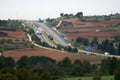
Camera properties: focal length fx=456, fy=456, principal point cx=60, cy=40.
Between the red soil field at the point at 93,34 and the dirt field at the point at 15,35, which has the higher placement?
the dirt field at the point at 15,35

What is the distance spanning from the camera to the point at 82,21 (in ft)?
322

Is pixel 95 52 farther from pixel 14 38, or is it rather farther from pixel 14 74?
pixel 14 74

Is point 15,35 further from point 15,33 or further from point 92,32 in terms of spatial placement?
point 92,32

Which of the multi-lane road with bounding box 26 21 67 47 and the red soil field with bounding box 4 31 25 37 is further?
the multi-lane road with bounding box 26 21 67 47

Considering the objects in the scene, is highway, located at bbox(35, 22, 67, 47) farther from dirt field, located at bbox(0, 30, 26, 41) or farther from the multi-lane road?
dirt field, located at bbox(0, 30, 26, 41)

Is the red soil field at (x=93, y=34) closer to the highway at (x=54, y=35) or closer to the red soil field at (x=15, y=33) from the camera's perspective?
the highway at (x=54, y=35)

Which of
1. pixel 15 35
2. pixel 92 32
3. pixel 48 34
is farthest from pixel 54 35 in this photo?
pixel 15 35

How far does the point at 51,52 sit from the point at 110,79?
81.5ft

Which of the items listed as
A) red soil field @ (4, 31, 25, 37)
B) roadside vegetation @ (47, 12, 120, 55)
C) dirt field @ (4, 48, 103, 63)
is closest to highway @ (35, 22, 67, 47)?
roadside vegetation @ (47, 12, 120, 55)

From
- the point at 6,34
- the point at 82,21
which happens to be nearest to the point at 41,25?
the point at 82,21

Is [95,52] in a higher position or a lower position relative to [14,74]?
lower

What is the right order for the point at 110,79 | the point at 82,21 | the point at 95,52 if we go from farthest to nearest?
1. the point at 82,21
2. the point at 95,52
3. the point at 110,79

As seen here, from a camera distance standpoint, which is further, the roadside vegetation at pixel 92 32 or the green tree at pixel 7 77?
the roadside vegetation at pixel 92 32

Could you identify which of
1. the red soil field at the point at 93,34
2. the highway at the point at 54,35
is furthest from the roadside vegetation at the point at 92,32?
the highway at the point at 54,35
